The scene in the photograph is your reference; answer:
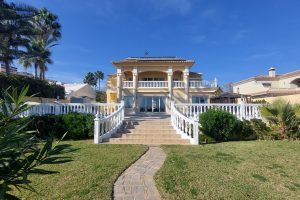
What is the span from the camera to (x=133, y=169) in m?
6.08

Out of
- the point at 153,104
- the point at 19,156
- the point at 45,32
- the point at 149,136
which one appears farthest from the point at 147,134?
the point at 45,32

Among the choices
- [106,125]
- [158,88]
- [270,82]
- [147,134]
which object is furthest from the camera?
[270,82]

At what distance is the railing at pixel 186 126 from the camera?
34.6 feet

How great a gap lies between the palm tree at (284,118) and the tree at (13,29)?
22.2m

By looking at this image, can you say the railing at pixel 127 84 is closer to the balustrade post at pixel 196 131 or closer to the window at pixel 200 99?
the window at pixel 200 99

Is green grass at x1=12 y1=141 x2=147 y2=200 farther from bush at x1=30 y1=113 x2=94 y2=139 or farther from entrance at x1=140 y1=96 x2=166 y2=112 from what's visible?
entrance at x1=140 y1=96 x2=166 y2=112

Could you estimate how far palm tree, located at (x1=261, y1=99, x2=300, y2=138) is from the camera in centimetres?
1081

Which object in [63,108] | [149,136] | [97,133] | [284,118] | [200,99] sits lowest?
[149,136]

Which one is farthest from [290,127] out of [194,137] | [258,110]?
[194,137]

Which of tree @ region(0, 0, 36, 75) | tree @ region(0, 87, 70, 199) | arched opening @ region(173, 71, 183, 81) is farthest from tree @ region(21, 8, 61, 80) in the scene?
tree @ region(0, 87, 70, 199)

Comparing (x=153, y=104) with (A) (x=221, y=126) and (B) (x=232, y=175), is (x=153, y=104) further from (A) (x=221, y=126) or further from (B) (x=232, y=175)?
(B) (x=232, y=175)

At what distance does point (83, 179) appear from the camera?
5.12 m

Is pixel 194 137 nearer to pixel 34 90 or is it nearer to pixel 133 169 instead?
pixel 133 169

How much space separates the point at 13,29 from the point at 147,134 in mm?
17157
